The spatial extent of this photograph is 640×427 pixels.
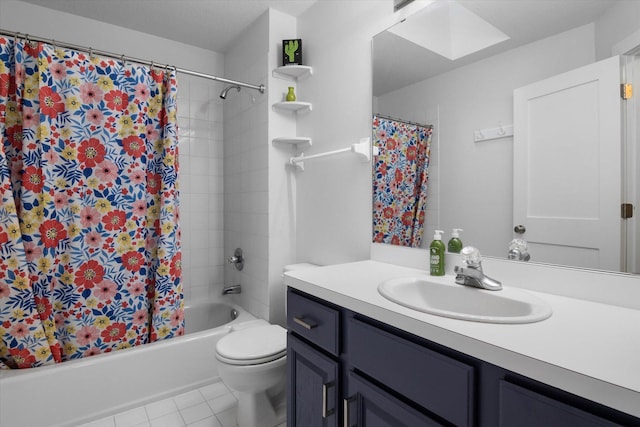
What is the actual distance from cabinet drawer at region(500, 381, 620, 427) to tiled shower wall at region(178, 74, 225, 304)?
2.51 metres

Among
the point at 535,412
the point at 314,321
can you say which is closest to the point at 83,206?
the point at 314,321

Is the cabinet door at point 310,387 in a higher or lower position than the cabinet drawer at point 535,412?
lower

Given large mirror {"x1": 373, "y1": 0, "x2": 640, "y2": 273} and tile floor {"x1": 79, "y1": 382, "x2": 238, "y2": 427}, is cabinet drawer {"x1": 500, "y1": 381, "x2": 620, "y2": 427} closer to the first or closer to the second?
large mirror {"x1": 373, "y1": 0, "x2": 640, "y2": 273}

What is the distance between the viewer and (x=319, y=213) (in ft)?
6.68

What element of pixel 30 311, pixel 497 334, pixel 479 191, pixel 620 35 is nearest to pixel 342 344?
pixel 497 334

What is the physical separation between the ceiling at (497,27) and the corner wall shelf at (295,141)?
585 millimetres

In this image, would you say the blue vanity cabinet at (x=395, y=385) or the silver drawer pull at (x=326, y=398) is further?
the silver drawer pull at (x=326, y=398)

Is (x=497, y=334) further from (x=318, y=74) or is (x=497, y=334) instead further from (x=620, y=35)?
(x=318, y=74)

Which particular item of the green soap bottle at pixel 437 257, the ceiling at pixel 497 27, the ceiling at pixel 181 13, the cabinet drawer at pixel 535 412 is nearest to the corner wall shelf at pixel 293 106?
the ceiling at pixel 497 27

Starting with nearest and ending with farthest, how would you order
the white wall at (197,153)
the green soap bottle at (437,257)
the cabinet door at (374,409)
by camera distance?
the cabinet door at (374,409), the green soap bottle at (437,257), the white wall at (197,153)

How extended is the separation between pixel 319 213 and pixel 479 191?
100cm

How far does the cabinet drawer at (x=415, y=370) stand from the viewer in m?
0.70

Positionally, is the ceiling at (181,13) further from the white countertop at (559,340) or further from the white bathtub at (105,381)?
the white bathtub at (105,381)

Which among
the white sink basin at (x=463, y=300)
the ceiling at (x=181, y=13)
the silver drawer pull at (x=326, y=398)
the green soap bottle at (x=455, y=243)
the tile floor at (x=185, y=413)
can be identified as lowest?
the tile floor at (x=185, y=413)
